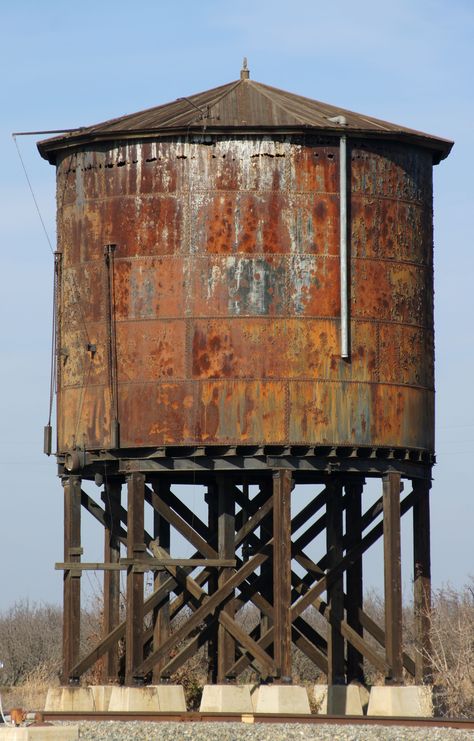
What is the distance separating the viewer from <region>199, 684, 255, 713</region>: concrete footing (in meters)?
31.5

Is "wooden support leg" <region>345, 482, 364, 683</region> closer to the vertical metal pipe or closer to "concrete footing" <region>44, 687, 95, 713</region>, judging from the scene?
the vertical metal pipe

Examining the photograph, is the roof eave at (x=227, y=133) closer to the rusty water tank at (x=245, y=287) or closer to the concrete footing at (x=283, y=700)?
the rusty water tank at (x=245, y=287)

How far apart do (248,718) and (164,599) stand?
5438mm

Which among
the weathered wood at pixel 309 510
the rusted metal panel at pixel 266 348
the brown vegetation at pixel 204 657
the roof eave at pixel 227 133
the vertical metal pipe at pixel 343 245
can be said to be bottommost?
the brown vegetation at pixel 204 657

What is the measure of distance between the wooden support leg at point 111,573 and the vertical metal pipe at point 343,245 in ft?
17.3

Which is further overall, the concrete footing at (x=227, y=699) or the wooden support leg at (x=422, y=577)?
the wooden support leg at (x=422, y=577)

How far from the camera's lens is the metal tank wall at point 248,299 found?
31438mm

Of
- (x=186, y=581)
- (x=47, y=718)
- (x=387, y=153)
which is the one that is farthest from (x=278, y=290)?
(x=47, y=718)

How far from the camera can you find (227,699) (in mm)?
31516

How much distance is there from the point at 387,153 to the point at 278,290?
3.24 m

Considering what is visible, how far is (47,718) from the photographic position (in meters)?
29.4

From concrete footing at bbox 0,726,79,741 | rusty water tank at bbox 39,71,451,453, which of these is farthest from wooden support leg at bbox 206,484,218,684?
concrete footing at bbox 0,726,79,741

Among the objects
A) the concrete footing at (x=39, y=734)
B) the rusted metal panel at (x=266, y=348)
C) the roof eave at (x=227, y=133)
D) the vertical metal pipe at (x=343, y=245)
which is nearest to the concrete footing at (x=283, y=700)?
the rusted metal panel at (x=266, y=348)

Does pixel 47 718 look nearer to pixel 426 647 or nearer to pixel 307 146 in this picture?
pixel 426 647
